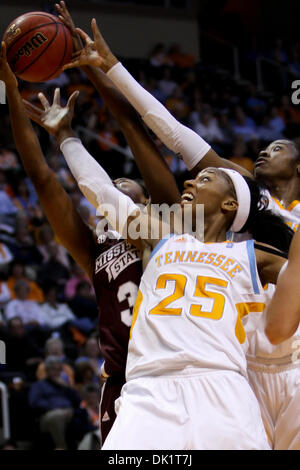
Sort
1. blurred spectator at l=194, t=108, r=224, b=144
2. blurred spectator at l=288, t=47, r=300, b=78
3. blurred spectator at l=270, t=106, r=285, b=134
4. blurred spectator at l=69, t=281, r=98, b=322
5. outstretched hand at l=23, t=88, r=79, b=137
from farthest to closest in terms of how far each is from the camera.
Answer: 1. blurred spectator at l=288, t=47, r=300, b=78
2. blurred spectator at l=270, t=106, r=285, b=134
3. blurred spectator at l=194, t=108, r=224, b=144
4. blurred spectator at l=69, t=281, r=98, b=322
5. outstretched hand at l=23, t=88, r=79, b=137

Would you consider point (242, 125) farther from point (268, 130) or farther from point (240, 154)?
point (240, 154)

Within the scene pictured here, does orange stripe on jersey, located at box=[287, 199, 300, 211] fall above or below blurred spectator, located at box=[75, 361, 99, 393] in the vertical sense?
above

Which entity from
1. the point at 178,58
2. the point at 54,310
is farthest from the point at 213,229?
the point at 178,58

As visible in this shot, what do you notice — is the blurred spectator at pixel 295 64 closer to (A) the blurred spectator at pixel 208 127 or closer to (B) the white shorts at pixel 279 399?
(A) the blurred spectator at pixel 208 127

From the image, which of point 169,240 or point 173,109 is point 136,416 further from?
point 173,109

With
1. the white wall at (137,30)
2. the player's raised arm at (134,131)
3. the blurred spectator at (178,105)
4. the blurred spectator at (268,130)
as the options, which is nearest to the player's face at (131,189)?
the player's raised arm at (134,131)

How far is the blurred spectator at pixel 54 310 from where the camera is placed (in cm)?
791

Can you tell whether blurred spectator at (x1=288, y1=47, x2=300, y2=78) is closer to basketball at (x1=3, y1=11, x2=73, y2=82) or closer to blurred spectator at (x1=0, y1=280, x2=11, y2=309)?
blurred spectator at (x1=0, y1=280, x2=11, y2=309)

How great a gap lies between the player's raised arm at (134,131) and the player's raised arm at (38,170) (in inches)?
15.0

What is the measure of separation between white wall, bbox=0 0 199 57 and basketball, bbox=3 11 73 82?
8692 mm

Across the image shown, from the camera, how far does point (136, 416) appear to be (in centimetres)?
243

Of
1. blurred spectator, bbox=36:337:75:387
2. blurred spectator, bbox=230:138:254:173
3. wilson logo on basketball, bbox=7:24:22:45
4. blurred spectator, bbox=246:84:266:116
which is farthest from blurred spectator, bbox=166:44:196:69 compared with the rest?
wilson logo on basketball, bbox=7:24:22:45

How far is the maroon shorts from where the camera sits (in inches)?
120

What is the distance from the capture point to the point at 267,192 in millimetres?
3562
